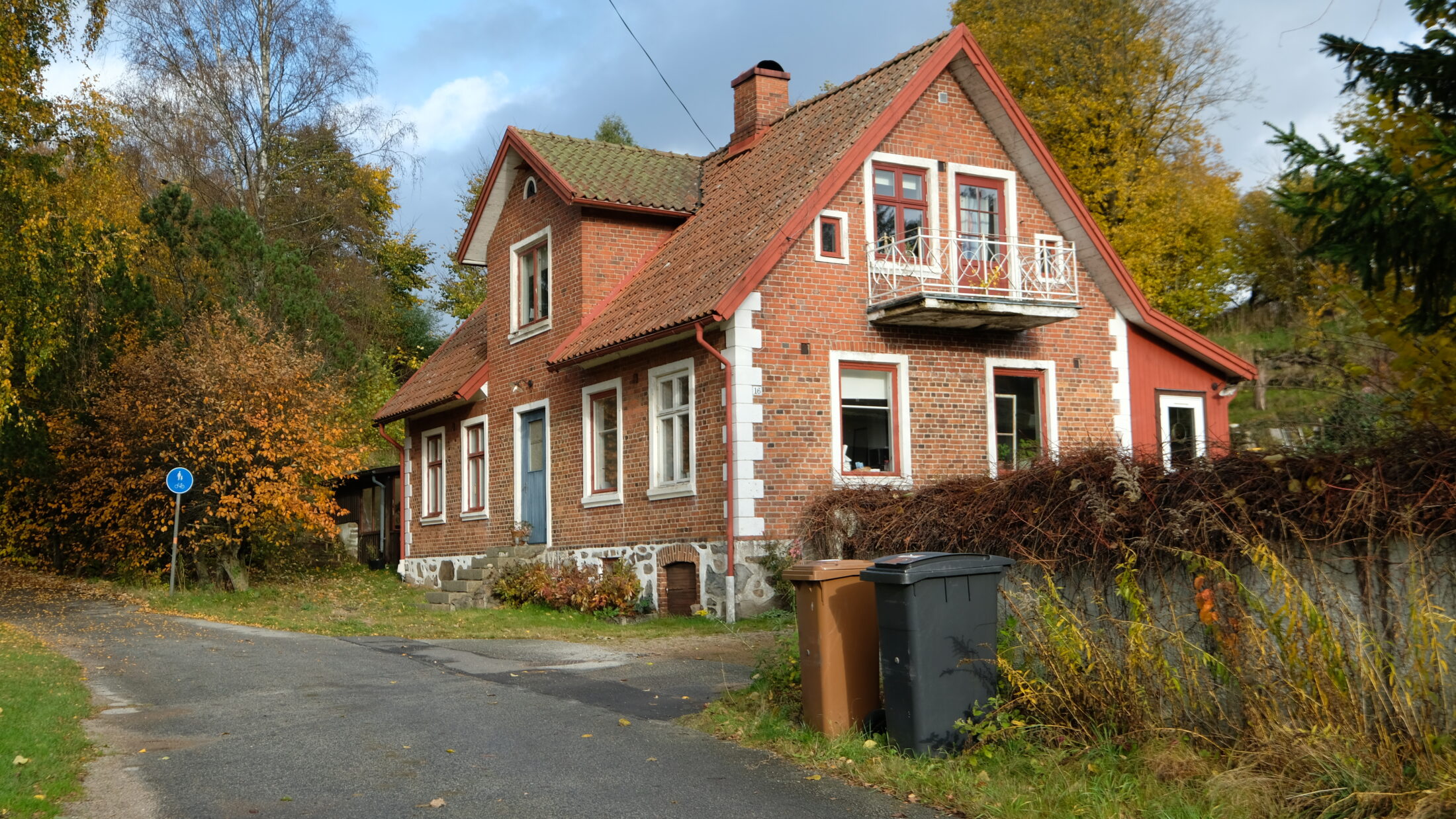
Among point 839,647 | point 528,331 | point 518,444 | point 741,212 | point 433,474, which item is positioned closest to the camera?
point 839,647

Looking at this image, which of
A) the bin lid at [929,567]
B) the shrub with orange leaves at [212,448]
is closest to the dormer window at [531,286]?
the shrub with orange leaves at [212,448]

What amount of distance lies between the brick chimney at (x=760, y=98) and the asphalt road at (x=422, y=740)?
11010 millimetres

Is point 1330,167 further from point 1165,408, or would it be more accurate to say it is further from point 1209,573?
point 1165,408

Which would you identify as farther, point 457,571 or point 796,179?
point 457,571

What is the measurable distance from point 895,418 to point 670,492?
11.0ft

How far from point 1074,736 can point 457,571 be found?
51.5ft

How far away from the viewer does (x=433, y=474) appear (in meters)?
26.4

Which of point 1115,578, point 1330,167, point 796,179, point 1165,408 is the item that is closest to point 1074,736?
point 1115,578

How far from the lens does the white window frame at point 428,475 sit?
83.4ft

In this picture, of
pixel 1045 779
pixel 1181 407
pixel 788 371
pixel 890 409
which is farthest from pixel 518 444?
pixel 1045 779

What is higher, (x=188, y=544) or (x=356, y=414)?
(x=356, y=414)

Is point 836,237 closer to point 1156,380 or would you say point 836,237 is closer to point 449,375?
point 1156,380

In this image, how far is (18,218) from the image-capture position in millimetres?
18578

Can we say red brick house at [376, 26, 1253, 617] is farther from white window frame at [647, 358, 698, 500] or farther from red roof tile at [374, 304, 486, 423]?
red roof tile at [374, 304, 486, 423]
